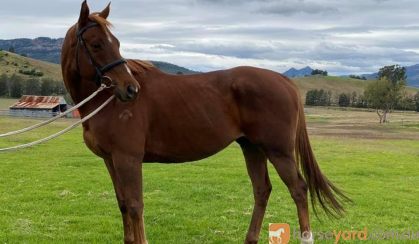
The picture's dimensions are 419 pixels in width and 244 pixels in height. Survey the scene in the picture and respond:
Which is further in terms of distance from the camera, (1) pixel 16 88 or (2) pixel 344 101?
(2) pixel 344 101

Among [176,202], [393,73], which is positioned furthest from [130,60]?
[393,73]

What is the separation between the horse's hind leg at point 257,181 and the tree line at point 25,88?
93.6 m

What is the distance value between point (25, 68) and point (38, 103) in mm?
80134

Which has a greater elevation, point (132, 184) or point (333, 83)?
point (333, 83)

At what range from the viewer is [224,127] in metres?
5.43

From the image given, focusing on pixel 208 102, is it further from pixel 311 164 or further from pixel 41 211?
pixel 41 211

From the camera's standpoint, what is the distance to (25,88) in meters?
95.6

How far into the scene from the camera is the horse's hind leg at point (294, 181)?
215 inches

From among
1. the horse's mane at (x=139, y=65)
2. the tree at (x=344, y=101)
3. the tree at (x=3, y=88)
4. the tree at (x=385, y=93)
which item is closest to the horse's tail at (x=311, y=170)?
the horse's mane at (x=139, y=65)

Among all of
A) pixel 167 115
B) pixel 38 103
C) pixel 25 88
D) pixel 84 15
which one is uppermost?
pixel 84 15

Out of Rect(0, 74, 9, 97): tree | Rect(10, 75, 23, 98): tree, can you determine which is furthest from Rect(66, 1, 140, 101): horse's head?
Rect(0, 74, 9, 97): tree

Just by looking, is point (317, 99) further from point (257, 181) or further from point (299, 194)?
point (299, 194)

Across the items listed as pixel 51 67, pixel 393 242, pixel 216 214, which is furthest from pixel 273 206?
pixel 51 67

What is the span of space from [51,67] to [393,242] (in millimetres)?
161412
